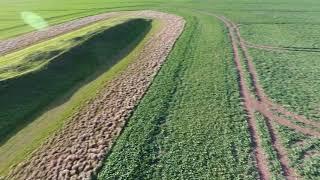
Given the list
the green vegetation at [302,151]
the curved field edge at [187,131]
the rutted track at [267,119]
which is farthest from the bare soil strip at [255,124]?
the curved field edge at [187,131]

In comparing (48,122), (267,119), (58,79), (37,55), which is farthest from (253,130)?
(37,55)

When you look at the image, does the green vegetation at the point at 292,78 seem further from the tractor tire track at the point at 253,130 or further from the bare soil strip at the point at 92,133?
the bare soil strip at the point at 92,133

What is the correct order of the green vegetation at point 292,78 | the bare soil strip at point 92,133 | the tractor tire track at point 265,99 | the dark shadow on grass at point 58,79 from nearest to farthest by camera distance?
the bare soil strip at point 92,133 < the tractor tire track at point 265,99 < the dark shadow on grass at point 58,79 < the green vegetation at point 292,78

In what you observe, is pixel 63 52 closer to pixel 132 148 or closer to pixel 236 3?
pixel 132 148

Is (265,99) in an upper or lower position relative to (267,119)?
upper

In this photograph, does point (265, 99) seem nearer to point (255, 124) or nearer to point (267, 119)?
point (267, 119)

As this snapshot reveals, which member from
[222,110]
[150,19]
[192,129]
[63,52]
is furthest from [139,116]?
[150,19]
